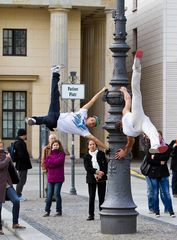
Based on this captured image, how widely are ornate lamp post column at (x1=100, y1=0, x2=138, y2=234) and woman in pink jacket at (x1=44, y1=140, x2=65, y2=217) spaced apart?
10.9ft

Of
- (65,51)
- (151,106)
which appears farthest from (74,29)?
(151,106)

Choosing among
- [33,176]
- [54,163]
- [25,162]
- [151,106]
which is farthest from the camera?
[151,106]

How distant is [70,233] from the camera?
16.0m

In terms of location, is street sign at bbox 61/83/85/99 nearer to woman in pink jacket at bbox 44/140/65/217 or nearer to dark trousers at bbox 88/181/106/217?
woman in pink jacket at bbox 44/140/65/217

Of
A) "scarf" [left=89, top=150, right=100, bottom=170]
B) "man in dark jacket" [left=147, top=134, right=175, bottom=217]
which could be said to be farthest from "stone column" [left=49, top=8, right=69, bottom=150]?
"scarf" [left=89, top=150, right=100, bottom=170]

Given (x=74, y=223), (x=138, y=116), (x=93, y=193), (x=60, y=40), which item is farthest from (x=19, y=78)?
(x=138, y=116)

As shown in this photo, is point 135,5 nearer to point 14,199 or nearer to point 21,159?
point 21,159

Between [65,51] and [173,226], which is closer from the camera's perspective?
[173,226]

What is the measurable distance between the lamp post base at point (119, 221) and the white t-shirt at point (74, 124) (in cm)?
307

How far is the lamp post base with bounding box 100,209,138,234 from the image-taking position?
15594mm

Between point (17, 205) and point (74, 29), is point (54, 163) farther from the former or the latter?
point (74, 29)

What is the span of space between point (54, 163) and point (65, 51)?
3122 cm

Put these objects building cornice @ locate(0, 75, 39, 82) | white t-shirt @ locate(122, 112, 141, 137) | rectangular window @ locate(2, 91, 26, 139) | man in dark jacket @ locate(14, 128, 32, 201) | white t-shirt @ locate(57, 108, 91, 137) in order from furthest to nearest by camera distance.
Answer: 1. building cornice @ locate(0, 75, 39, 82)
2. rectangular window @ locate(2, 91, 26, 139)
3. man in dark jacket @ locate(14, 128, 32, 201)
4. white t-shirt @ locate(57, 108, 91, 137)
5. white t-shirt @ locate(122, 112, 141, 137)

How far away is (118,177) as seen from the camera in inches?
619
